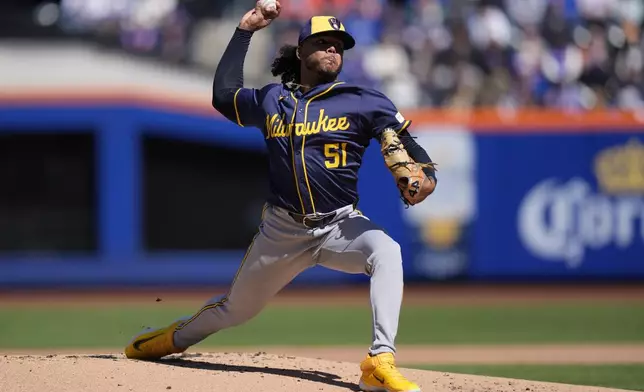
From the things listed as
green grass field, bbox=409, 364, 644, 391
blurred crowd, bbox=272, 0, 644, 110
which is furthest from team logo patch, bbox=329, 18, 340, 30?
blurred crowd, bbox=272, 0, 644, 110

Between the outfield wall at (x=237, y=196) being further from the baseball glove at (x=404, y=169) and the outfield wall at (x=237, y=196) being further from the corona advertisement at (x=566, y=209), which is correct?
the baseball glove at (x=404, y=169)

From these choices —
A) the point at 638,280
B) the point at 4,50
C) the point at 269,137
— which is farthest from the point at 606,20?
the point at 269,137

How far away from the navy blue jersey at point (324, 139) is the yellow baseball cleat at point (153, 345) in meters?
1.08

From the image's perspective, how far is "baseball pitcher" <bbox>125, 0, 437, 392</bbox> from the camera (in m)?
4.99

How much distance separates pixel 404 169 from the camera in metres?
4.97

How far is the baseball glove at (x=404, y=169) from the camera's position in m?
4.95

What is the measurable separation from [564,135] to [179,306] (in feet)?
17.5

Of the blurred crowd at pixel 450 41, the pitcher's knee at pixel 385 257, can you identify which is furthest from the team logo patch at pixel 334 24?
the blurred crowd at pixel 450 41

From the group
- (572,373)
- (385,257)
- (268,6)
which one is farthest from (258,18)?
(572,373)

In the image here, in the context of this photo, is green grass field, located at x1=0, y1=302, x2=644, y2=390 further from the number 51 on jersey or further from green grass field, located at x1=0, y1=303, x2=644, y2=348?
the number 51 on jersey

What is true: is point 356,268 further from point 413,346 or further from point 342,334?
point 342,334

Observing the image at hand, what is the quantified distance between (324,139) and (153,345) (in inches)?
62.2

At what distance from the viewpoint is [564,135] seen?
44.7ft

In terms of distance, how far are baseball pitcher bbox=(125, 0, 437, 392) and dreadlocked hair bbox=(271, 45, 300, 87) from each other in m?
0.08
